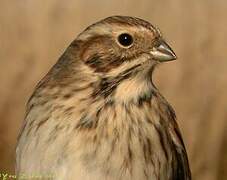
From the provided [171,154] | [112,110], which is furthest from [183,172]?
[112,110]

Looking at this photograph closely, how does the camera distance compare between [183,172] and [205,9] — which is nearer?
[183,172]

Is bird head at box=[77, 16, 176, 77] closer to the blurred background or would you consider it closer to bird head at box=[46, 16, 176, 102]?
bird head at box=[46, 16, 176, 102]

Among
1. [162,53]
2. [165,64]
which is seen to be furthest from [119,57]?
[165,64]

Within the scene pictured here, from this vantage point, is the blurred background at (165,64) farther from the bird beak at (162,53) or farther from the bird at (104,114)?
the bird beak at (162,53)

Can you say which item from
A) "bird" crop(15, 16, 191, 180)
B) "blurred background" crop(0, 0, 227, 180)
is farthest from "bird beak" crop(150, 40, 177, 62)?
"blurred background" crop(0, 0, 227, 180)

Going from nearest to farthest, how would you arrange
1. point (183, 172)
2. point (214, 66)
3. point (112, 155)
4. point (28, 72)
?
point (112, 155)
point (183, 172)
point (28, 72)
point (214, 66)

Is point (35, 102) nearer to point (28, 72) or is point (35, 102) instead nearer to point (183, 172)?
point (183, 172)

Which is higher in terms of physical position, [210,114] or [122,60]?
[122,60]
